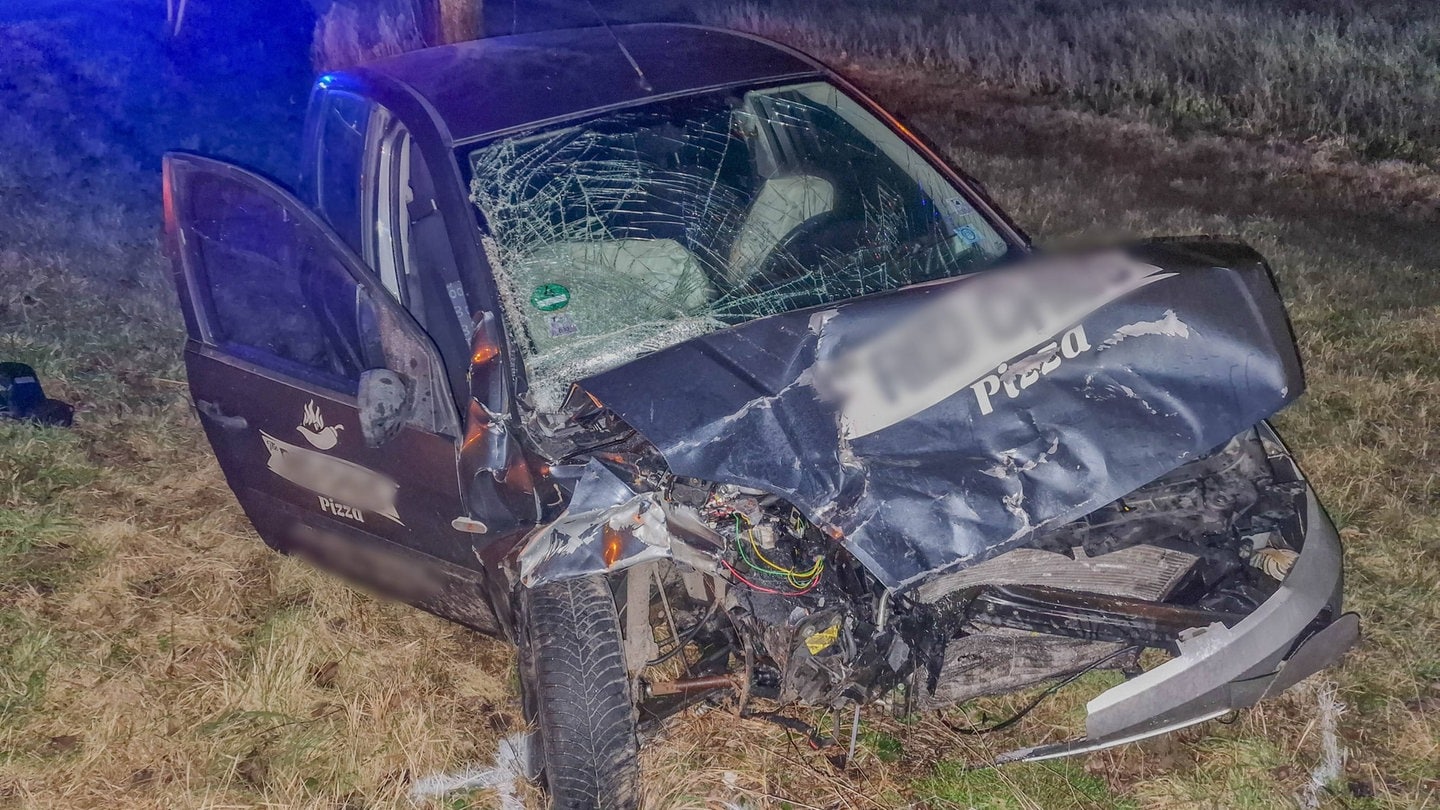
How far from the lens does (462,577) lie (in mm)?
2590

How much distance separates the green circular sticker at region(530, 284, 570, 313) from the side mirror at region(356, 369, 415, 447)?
1.35ft

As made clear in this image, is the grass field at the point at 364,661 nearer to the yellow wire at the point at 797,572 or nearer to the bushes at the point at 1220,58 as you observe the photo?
the yellow wire at the point at 797,572

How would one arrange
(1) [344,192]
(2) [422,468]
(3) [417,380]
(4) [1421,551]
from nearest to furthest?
1. (3) [417,380]
2. (2) [422,468]
3. (1) [344,192]
4. (4) [1421,551]

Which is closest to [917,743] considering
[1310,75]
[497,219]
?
[497,219]

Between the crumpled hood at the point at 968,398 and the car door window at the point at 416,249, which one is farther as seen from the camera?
the car door window at the point at 416,249

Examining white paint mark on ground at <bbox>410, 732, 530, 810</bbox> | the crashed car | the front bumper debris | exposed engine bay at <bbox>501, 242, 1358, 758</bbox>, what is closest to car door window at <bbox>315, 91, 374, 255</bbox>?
the crashed car

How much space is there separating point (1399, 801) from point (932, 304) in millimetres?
1685

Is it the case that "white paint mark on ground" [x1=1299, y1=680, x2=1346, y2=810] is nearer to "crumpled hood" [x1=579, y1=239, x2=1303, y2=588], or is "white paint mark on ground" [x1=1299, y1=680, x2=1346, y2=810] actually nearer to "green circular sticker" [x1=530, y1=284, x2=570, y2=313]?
"crumpled hood" [x1=579, y1=239, x2=1303, y2=588]

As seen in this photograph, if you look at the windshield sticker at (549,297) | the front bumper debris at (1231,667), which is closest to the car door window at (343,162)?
the windshield sticker at (549,297)

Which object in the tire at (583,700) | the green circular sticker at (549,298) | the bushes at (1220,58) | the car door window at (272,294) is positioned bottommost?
the bushes at (1220,58)

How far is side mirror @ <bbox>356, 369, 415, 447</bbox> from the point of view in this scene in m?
2.20

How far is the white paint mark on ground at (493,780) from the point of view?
103 inches

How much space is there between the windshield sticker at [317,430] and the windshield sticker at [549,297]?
63cm

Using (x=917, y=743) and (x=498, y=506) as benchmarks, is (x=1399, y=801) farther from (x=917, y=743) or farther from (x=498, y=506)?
(x=498, y=506)
